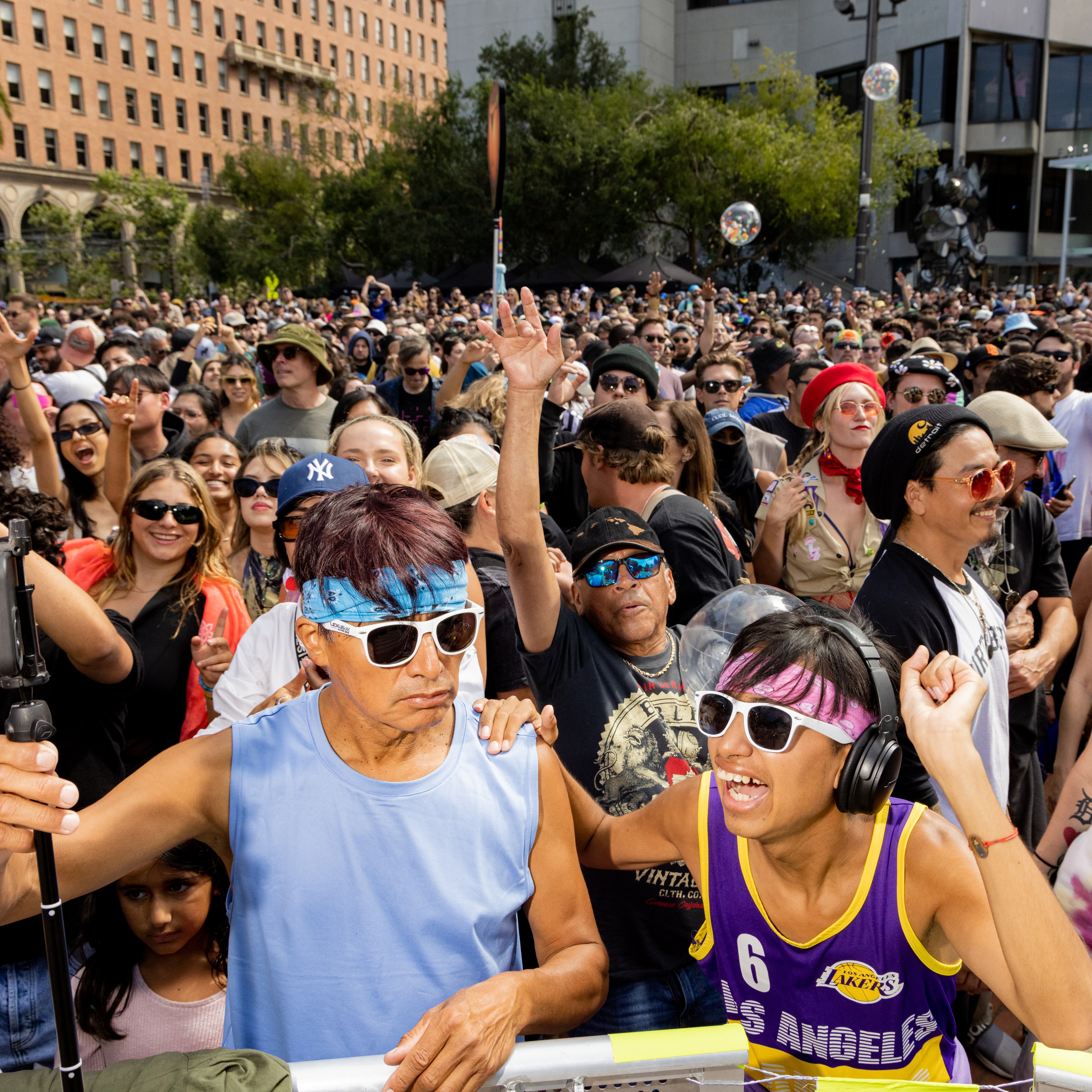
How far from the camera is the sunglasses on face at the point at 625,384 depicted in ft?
17.7

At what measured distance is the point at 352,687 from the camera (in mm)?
1775

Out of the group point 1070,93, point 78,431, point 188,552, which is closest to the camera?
point 188,552

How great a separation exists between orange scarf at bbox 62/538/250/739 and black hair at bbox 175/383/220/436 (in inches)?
101

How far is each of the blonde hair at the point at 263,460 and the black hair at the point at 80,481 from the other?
4.25 ft

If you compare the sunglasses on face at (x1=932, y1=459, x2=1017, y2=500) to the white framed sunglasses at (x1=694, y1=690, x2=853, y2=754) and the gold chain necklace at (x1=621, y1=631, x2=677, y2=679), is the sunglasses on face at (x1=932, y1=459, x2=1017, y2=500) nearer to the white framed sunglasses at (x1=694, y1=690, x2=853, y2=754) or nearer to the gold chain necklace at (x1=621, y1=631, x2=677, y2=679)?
the gold chain necklace at (x1=621, y1=631, x2=677, y2=679)

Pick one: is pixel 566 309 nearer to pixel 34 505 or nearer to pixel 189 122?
pixel 34 505

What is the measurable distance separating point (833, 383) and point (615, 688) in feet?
9.50

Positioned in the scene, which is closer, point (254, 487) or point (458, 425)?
point (254, 487)

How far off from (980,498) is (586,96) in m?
46.6

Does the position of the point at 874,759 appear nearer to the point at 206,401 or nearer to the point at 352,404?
the point at 352,404

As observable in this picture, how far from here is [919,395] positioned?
5.38 m

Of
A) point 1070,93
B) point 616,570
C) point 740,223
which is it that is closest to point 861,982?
point 616,570

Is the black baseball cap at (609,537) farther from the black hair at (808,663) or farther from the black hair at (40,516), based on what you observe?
Answer: the black hair at (40,516)

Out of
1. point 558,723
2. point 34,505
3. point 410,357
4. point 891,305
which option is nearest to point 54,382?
point 410,357
